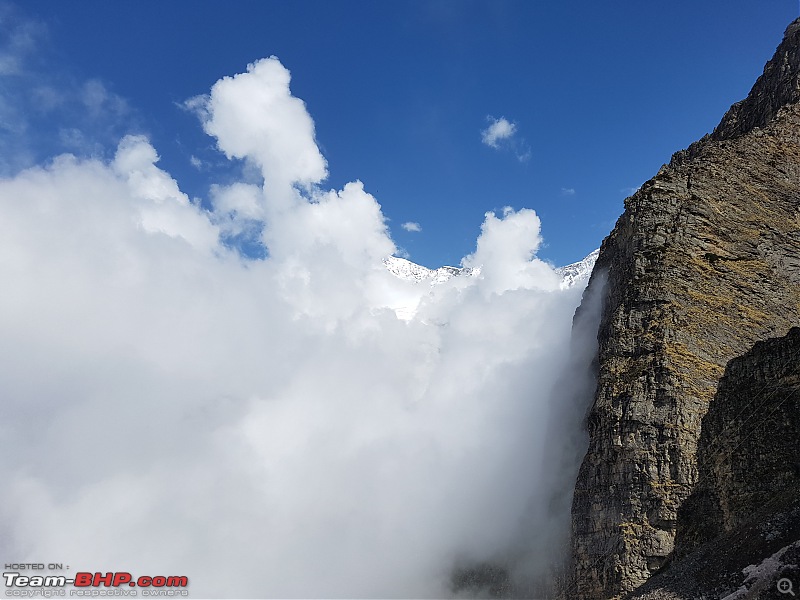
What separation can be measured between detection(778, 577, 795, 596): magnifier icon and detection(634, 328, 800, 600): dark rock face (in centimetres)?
15

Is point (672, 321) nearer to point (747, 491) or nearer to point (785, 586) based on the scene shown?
point (747, 491)

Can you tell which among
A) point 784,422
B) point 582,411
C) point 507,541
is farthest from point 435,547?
point 784,422

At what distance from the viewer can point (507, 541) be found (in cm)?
8475

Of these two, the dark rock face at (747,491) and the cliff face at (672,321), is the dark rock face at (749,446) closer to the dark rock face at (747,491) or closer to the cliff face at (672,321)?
the dark rock face at (747,491)

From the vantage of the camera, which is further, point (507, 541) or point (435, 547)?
point (435, 547)

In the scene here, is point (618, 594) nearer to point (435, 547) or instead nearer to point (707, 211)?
point (707, 211)

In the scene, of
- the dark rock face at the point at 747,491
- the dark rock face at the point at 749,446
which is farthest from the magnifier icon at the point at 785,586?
the dark rock face at the point at 749,446

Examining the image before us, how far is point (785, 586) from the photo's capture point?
13781 millimetres

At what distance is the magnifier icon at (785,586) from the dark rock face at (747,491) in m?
0.15

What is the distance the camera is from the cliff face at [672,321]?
123ft

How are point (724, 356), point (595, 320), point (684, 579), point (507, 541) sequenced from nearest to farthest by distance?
point (684, 579)
point (724, 356)
point (595, 320)
point (507, 541)

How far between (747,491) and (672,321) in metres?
22.6

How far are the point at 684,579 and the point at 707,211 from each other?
37.2 m

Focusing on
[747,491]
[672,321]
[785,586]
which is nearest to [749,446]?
[747,491]
